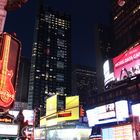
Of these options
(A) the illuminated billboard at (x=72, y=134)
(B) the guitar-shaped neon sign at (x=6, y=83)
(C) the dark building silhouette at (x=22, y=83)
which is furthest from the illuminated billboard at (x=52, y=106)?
(B) the guitar-shaped neon sign at (x=6, y=83)

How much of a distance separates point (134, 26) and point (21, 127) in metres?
104

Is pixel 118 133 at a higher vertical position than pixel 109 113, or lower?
lower

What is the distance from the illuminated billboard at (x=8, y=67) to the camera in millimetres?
15422

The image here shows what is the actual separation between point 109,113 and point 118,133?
5674mm

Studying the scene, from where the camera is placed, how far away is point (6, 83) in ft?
51.6

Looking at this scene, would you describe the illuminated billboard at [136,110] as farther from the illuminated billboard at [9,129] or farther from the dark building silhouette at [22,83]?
the dark building silhouette at [22,83]

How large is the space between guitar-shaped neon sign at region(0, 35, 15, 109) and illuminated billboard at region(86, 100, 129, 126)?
1251cm

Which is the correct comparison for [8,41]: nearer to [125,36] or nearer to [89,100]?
[89,100]

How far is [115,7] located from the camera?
133375 mm

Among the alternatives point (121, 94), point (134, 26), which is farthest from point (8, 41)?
point (134, 26)

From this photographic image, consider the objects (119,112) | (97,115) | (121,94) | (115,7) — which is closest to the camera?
(119,112)

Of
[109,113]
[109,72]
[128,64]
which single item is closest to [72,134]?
[109,72]

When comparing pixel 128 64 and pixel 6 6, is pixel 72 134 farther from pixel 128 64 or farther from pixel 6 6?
pixel 6 6

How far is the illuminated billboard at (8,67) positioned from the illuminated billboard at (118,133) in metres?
9.68
